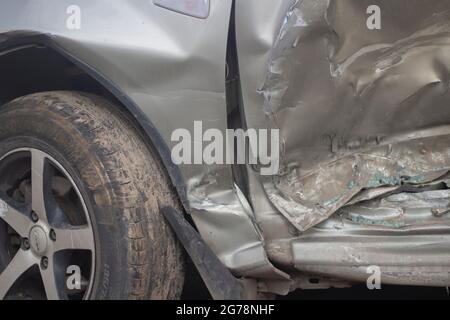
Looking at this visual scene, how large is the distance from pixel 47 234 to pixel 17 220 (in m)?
0.19

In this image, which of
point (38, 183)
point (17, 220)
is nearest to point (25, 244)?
point (17, 220)

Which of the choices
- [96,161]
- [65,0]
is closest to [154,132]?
[96,161]

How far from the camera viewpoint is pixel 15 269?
7.13 feet

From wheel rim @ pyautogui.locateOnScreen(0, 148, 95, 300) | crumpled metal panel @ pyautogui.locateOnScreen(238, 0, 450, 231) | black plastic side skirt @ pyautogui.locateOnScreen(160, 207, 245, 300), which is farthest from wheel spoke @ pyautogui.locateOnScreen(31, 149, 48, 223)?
crumpled metal panel @ pyautogui.locateOnScreen(238, 0, 450, 231)

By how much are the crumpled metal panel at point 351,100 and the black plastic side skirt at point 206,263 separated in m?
0.29

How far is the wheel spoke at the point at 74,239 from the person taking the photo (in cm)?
199

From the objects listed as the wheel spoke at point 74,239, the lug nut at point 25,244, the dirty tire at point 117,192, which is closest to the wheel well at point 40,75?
the dirty tire at point 117,192

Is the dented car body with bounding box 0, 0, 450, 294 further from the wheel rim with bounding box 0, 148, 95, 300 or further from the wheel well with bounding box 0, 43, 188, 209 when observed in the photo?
the wheel rim with bounding box 0, 148, 95, 300

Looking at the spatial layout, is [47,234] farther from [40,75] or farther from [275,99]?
[275,99]

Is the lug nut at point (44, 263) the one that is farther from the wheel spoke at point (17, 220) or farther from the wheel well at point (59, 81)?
the wheel well at point (59, 81)

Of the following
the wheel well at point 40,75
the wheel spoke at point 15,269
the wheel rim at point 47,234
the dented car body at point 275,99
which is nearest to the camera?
the dented car body at point 275,99
